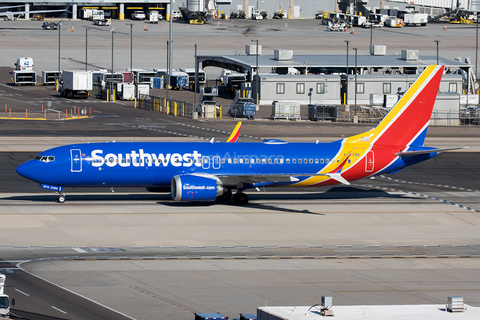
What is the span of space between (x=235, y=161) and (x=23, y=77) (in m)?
94.8

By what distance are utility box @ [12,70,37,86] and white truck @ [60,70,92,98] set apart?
14752 millimetres

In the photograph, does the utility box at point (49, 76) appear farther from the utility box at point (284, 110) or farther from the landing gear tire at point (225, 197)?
the landing gear tire at point (225, 197)

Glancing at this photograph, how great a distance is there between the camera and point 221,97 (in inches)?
5197

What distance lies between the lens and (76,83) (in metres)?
123

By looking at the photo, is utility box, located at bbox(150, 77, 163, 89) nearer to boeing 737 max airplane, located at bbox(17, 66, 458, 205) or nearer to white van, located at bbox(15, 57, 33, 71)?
white van, located at bbox(15, 57, 33, 71)

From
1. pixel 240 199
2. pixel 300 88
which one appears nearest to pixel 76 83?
pixel 300 88

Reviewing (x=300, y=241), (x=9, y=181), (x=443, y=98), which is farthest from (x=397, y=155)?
(x=443, y=98)

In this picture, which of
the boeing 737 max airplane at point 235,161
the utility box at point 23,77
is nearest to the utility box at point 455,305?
the boeing 737 max airplane at point 235,161

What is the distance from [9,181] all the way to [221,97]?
74.2 metres

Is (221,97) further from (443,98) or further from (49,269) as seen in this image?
(49,269)

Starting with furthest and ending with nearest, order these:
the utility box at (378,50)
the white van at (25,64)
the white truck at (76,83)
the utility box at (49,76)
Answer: the utility box at (378,50) < the white van at (25,64) < the utility box at (49,76) < the white truck at (76,83)

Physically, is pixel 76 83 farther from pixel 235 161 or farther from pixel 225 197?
pixel 235 161

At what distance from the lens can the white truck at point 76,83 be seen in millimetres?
122312

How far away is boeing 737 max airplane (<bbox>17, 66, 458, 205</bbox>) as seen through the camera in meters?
50.1
